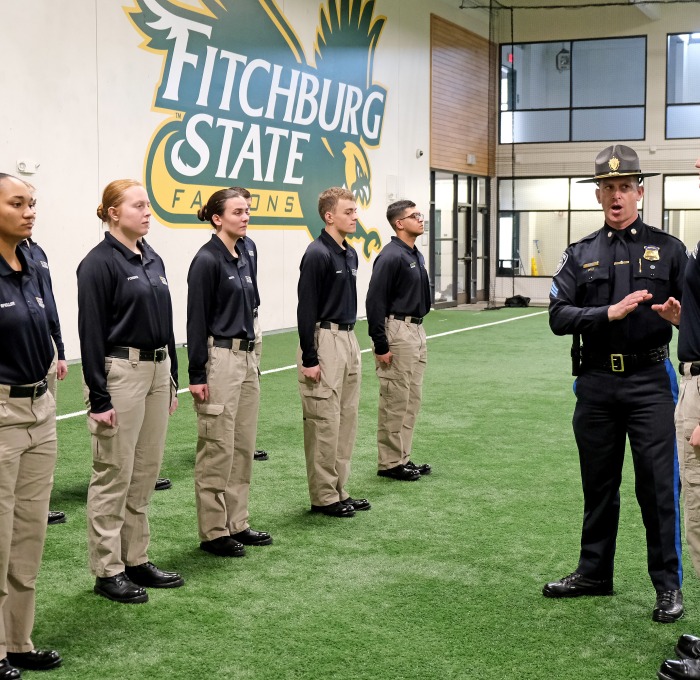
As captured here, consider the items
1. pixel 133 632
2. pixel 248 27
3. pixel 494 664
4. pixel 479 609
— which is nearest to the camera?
pixel 494 664

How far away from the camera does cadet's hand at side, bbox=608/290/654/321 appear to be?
4.02 meters

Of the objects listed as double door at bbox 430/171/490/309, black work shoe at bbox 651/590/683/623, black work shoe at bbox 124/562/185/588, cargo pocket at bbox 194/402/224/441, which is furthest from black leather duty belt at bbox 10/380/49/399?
double door at bbox 430/171/490/309

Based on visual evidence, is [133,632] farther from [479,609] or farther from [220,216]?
[220,216]

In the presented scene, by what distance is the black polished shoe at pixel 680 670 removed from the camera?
3619mm

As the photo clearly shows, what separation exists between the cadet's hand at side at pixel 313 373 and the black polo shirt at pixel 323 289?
2cm

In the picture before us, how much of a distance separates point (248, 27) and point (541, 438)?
31.4 feet

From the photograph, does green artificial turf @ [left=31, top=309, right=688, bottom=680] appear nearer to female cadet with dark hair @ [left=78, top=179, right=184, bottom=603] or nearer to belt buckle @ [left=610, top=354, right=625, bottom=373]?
female cadet with dark hair @ [left=78, top=179, right=184, bottom=603]

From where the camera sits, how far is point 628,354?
168 inches

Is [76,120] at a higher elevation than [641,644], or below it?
higher

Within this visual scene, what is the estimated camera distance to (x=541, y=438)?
328 inches

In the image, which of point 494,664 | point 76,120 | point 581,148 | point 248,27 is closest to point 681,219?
point 581,148

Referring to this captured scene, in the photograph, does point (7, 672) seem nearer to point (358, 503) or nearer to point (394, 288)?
point (358, 503)

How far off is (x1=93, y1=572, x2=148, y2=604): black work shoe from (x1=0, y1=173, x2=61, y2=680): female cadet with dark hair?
69 centimetres

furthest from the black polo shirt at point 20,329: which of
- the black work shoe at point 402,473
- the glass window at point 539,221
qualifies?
the glass window at point 539,221
